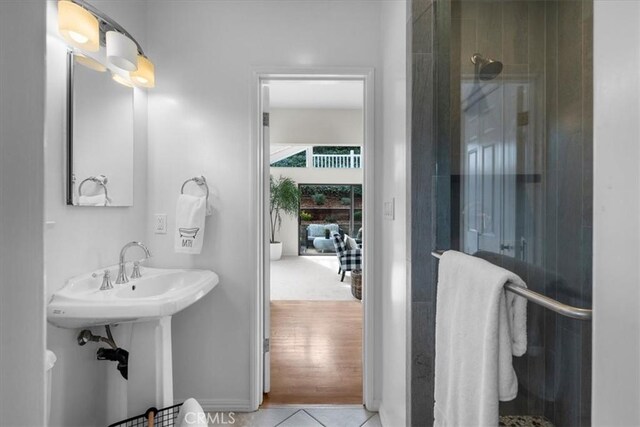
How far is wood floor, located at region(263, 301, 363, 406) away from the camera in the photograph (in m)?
2.13

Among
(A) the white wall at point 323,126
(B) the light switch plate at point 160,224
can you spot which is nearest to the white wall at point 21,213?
(B) the light switch plate at point 160,224

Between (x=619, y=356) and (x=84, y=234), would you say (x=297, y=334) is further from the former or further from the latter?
(x=619, y=356)

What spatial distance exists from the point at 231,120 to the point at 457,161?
1344 mm

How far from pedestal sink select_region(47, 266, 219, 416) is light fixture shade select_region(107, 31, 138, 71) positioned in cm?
104

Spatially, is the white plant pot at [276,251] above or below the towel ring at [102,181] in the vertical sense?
below

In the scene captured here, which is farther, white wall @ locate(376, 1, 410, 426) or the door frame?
the door frame

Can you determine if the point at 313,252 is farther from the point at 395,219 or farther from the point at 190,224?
the point at 395,219

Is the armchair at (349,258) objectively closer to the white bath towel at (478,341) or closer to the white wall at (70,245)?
the white wall at (70,245)

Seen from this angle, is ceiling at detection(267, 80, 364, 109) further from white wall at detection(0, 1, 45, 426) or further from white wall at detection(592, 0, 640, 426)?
white wall at detection(0, 1, 45, 426)

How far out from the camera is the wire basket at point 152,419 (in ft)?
4.54

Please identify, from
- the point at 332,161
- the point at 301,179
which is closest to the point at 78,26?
the point at 301,179

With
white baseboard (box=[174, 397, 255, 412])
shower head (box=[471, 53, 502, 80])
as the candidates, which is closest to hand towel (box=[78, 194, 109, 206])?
white baseboard (box=[174, 397, 255, 412])

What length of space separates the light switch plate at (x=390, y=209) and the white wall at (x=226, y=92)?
83cm

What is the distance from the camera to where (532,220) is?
1362mm
